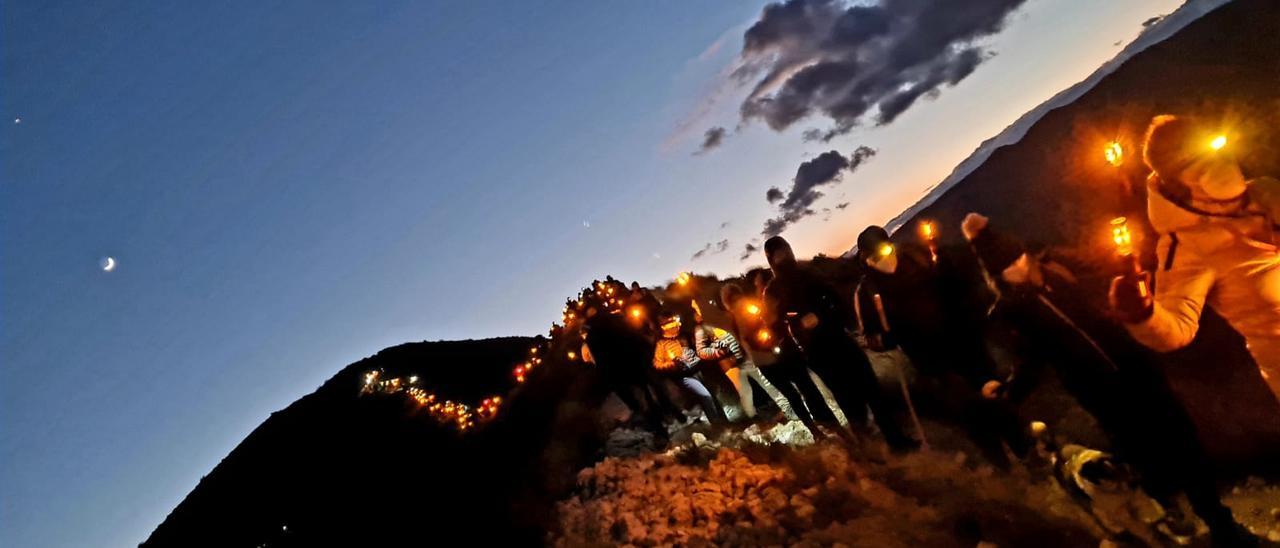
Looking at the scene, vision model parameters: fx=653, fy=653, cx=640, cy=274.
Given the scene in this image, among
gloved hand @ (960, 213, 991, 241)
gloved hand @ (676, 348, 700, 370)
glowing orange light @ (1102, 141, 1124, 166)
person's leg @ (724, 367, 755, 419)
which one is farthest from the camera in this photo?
gloved hand @ (676, 348, 700, 370)

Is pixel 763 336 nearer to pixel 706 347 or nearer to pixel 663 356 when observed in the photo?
pixel 706 347

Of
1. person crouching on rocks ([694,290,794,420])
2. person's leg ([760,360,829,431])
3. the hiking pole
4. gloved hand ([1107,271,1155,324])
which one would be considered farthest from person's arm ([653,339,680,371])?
gloved hand ([1107,271,1155,324])

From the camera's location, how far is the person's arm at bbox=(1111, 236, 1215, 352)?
10.0 ft

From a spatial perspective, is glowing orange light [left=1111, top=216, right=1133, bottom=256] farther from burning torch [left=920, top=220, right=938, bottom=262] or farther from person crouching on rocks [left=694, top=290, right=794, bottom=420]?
person crouching on rocks [left=694, top=290, right=794, bottom=420]

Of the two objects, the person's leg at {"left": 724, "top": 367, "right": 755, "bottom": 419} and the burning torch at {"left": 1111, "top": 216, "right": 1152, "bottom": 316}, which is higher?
the burning torch at {"left": 1111, "top": 216, "right": 1152, "bottom": 316}

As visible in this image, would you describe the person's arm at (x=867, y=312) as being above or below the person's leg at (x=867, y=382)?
above

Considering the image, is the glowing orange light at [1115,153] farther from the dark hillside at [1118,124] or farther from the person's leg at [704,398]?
the person's leg at [704,398]

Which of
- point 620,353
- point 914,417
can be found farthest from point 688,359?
point 914,417

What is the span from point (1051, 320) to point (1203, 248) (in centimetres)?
102

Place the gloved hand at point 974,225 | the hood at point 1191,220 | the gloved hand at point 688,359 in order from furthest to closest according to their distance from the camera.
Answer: the gloved hand at point 688,359
the gloved hand at point 974,225
the hood at point 1191,220

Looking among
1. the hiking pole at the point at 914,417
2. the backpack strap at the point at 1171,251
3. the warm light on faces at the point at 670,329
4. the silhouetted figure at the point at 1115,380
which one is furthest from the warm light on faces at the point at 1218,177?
the warm light on faces at the point at 670,329

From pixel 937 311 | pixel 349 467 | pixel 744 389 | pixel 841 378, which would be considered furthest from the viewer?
pixel 349 467

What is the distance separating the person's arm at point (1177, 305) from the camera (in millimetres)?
3053

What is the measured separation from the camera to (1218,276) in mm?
3031
